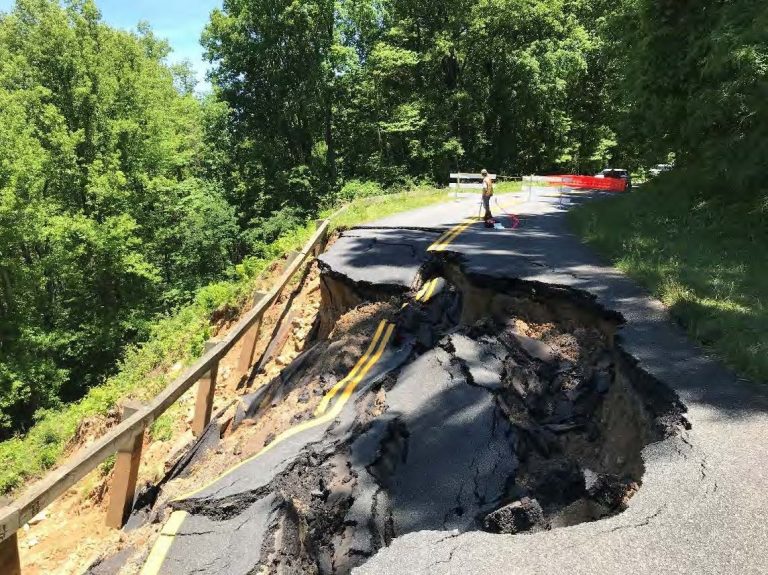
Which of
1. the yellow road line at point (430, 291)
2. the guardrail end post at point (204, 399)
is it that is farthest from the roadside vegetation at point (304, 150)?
the guardrail end post at point (204, 399)

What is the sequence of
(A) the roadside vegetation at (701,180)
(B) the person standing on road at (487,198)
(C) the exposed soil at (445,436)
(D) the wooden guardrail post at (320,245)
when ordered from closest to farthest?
(C) the exposed soil at (445,436) → (A) the roadside vegetation at (701,180) → (D) the wooden guardrail post at (320,245) → (B) the person standing on road at (487,198)

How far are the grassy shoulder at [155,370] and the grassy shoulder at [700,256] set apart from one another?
6340 millimetres

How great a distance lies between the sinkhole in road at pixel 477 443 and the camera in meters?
3.92

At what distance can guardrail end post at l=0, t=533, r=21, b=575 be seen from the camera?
3.81 metres

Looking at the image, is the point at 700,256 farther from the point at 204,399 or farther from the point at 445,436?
the point at 204,399

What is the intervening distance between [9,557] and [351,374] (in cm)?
360

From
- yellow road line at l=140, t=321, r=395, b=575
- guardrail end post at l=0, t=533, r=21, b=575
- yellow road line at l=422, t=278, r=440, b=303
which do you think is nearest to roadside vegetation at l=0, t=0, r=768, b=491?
yellow road line at l=422, t=278, r=440, b=303

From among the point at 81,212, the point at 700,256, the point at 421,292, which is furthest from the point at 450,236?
the point at 81,212

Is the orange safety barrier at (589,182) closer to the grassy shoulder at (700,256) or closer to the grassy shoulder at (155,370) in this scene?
the grassy shoulder at (700,256)

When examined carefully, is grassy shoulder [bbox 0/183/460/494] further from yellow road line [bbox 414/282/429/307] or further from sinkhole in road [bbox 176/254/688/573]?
sinkhole in road [bbox 176/254/688/573]

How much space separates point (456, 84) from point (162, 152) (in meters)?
17.9

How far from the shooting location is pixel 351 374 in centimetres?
658

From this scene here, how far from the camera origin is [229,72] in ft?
106

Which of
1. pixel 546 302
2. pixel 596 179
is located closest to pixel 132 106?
pixel 596 179
